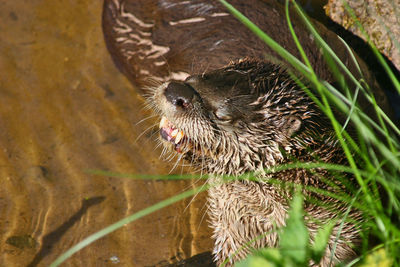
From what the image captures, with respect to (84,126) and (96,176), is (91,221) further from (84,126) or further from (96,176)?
(84,126)

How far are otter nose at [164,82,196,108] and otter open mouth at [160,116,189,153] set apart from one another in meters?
0.19

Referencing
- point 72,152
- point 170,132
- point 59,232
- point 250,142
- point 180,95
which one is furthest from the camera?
point 72,152

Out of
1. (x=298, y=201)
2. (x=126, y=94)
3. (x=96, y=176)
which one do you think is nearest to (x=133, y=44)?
(x=126, y=94)

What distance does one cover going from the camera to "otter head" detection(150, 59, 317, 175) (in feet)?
7.39

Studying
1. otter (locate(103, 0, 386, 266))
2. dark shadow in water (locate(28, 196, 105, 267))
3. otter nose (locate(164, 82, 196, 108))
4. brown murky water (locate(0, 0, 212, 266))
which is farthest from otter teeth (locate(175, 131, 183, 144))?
dark shadow in water (locate(28, 196, 105, 267))

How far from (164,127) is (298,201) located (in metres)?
1.13

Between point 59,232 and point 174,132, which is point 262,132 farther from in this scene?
point 59,232

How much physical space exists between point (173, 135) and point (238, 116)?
1.06 ft

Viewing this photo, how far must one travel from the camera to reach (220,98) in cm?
228

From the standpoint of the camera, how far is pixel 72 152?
3.61m

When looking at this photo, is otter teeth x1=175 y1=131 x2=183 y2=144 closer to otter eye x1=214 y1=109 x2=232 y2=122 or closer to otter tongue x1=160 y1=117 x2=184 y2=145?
otter tongue x1=160 y1=117 x2=184 y2=145

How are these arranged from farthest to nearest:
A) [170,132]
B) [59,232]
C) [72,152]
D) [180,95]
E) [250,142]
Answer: [72,152] → [59,232] → [170,132] → [250,142] → [180,95]

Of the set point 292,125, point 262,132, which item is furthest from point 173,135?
point 292,125

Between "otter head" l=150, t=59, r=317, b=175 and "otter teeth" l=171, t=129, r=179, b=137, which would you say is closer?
"otter head" l=150, t=59, r=317, b=175
